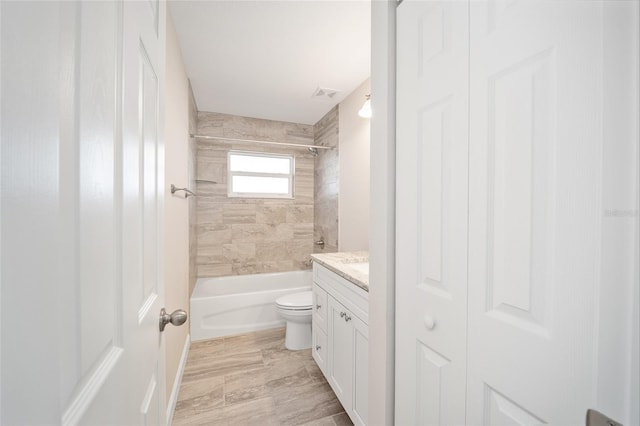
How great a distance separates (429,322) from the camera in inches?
32.7

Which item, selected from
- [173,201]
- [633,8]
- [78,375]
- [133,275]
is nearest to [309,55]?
[173,201]

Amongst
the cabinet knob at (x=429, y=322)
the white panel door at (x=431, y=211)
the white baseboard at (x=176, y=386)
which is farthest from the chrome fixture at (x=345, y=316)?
the white baseboard at (x=176, y=386)

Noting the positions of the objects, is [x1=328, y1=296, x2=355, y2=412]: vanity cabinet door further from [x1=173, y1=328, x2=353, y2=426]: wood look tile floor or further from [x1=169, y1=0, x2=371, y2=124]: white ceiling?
[x1=169, y1=0, x2=371, y2=124]: white ceiling

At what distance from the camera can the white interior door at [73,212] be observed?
0.23 metres

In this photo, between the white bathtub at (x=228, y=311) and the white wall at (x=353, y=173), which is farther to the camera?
the white bathtub at (x=228, y=311)

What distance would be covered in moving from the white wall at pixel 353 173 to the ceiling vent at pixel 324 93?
0.16 metres

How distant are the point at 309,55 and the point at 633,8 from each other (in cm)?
193

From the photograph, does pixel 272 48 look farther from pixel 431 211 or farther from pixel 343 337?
pixel 343 337

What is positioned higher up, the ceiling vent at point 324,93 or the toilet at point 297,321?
the ceiling vent at point 324,93

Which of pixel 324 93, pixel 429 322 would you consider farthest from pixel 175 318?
pixel 324 93

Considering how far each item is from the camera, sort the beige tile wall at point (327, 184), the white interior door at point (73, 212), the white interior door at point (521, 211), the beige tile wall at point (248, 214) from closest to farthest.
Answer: the white interior door at point (73, 212) → the white interior door at point (521, 211) → the beige tile wall at point (327, 184) → the beige tile wall at point (248, 214)

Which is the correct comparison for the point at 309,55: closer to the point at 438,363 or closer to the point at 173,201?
the point at 173,201

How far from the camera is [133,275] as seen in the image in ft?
1.74

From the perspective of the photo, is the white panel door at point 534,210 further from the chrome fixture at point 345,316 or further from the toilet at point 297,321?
the toilet at point 297,321
